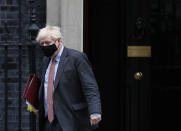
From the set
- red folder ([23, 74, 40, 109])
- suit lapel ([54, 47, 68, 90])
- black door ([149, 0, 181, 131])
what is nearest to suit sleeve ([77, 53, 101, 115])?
suit lapel ([54, 47, 68, 90])

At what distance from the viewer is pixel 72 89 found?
3842 mm

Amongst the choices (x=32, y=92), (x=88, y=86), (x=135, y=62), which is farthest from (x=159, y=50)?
(x=32, y=92)

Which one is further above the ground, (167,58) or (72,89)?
(167,58)

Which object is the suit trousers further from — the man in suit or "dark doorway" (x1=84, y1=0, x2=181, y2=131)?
"dark doorway" (x1=84, y1=0, x2=181, y2=131)

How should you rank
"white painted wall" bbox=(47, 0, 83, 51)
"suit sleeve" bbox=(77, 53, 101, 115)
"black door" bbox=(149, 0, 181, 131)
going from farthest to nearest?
"black door" bbox=(149, 0, 181, 131) → "white painted wall" bbox=(47, 0, 83, 51) → "suit sleeve" bbox=(77, 53, 101, 115)

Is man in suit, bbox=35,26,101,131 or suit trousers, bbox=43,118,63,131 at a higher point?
man in suit, bbox=35,26,101,131

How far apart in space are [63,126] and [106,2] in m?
2.19

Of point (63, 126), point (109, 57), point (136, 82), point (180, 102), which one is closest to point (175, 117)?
point (180, 102)

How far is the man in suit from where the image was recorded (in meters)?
3.77

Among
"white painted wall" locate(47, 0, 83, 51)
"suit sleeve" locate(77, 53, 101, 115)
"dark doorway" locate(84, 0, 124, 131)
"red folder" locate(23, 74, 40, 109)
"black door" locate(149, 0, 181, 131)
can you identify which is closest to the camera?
"suit sleeve" locate(77, 53, 101, 115)

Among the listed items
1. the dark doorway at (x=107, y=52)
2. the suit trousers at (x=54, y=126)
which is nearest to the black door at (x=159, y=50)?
the dark doorway at (x=107, y=52)

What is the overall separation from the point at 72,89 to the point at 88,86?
0.17 metres

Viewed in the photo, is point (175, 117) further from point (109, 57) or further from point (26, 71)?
point (26, 71)

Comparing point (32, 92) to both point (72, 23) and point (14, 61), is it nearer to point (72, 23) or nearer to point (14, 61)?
point (72, 23)
